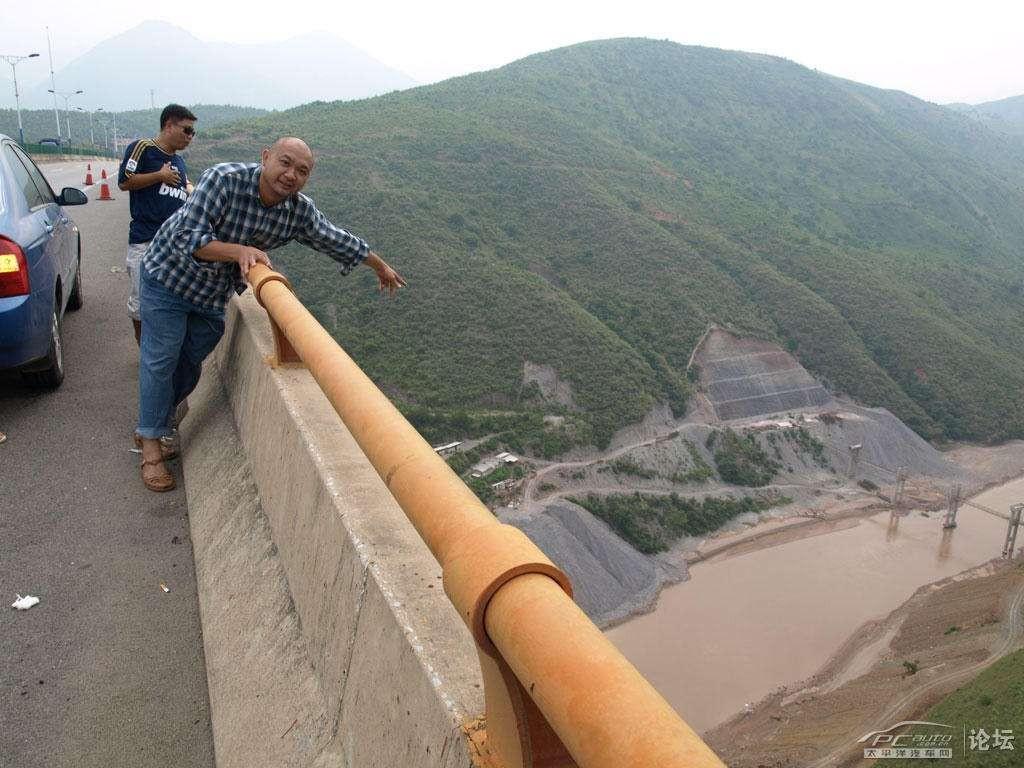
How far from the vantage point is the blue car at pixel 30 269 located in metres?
4.22

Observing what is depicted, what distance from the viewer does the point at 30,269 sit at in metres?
4.35

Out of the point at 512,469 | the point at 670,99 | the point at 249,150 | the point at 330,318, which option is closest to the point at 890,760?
the point at 512,469

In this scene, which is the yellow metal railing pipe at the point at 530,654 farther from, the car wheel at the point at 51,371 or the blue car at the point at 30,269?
the car wheel at the point at 51,371

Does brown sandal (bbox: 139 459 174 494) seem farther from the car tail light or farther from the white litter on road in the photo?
the car tail light

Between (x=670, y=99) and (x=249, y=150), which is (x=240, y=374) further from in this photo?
(x=670, y=99)

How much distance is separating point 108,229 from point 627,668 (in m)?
12.2

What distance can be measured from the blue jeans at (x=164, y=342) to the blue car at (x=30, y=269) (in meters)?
0.95

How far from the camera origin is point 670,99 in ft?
350

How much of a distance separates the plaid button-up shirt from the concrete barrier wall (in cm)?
49

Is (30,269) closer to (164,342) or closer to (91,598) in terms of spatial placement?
(164,342)

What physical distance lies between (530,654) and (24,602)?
2635 mm

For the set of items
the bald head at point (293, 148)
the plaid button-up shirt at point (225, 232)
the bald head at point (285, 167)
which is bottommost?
the plaid button-up shirt at point (225, 232)

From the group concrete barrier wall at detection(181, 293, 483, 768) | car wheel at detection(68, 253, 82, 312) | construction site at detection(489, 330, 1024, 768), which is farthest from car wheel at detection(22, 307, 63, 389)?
construction site at detection(489, 330, 1024, 768)

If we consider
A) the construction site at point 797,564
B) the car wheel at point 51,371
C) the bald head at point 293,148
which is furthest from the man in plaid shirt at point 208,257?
the construction site at point 797,564
